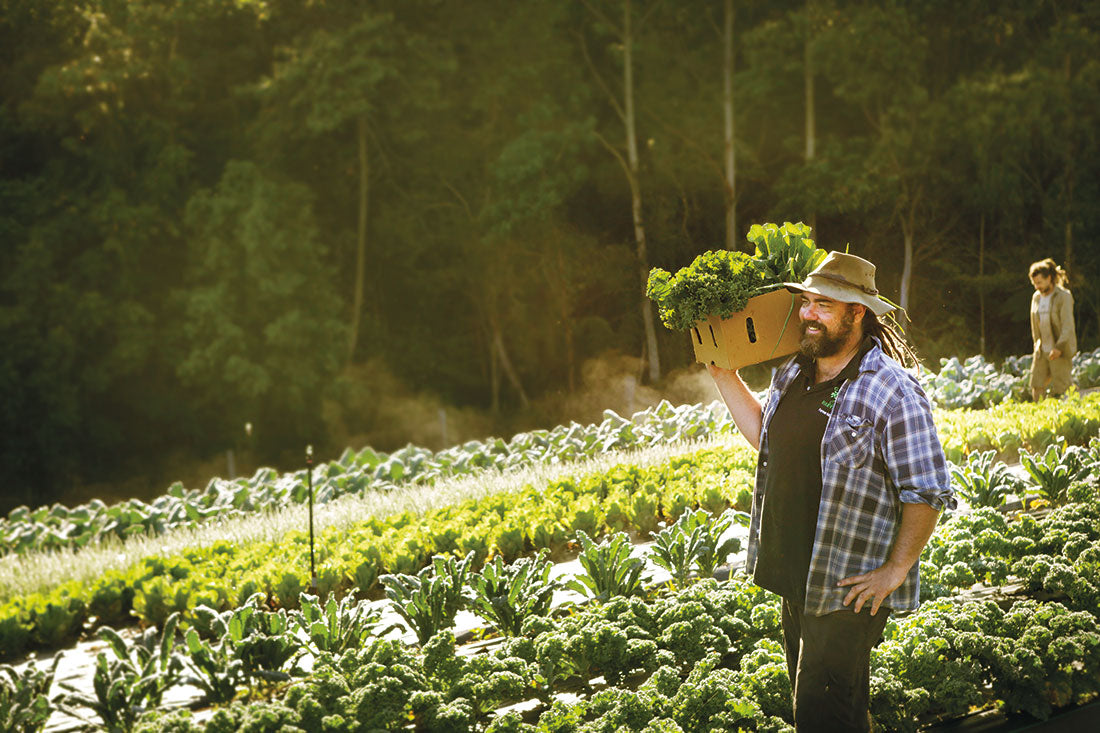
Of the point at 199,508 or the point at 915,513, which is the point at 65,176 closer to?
the point at 199,508

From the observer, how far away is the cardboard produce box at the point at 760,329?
3.59 meters

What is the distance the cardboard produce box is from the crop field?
1.22 m

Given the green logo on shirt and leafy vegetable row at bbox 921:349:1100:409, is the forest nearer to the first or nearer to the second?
leafy vegetable row at bbox 921:349:1100:409

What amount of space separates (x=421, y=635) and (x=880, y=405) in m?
2.68

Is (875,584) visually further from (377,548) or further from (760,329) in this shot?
(377,548)

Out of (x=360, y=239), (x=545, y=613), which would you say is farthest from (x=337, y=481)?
(x=360, y=239)

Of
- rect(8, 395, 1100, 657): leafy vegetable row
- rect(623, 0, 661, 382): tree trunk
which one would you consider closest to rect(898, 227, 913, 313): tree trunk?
rect(623, 0, 661, 382): tree trunk

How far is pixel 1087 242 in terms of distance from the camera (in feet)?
75.2

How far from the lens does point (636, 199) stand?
2406cm

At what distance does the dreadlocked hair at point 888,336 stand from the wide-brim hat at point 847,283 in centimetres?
7

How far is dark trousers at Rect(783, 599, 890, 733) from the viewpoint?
10.3ft

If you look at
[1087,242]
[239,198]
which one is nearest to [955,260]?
[1087,242]

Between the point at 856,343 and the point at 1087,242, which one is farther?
the point at 1087,242

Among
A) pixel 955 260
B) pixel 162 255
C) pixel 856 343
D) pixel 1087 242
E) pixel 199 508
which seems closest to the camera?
pixel 856 343
